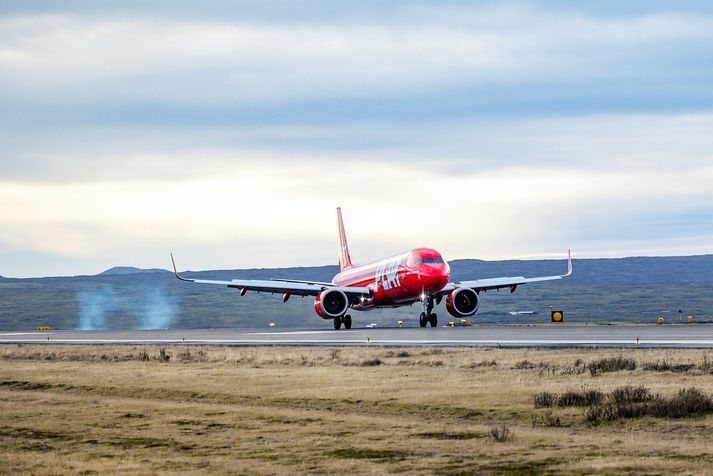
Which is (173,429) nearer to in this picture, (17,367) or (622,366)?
(622,366)

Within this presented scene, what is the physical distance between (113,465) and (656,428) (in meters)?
12.3

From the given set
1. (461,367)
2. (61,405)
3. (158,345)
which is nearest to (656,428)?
(461,367)

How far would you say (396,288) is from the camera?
82.5 metres

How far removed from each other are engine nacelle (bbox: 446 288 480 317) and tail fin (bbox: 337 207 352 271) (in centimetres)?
2622

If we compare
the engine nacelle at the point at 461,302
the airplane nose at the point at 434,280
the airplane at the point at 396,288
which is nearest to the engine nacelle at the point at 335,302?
the airplane at the point at 396,288

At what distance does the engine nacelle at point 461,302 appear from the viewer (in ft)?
278

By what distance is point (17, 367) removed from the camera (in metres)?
51.8

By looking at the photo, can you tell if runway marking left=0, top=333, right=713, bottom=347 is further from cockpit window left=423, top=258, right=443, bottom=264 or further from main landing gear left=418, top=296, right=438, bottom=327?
main landing gear left=418, top=296, right=438, bottom=327

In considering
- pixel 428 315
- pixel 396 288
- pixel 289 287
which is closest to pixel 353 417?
pixel 396 288

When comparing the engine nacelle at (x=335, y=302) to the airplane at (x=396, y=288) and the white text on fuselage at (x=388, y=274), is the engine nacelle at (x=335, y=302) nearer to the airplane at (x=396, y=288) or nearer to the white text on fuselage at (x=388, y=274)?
the airplane at (x=396, y=288)

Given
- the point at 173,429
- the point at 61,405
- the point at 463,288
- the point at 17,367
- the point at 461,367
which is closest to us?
the point at 173,429

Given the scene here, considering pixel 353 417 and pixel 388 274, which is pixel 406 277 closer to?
pixel 388 274

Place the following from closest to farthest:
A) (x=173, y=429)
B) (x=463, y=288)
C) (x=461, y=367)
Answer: (x=173, y=429)
(x=461, y=367)
(x=463, y=288)

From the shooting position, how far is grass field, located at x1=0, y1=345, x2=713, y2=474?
22922 millimetres
